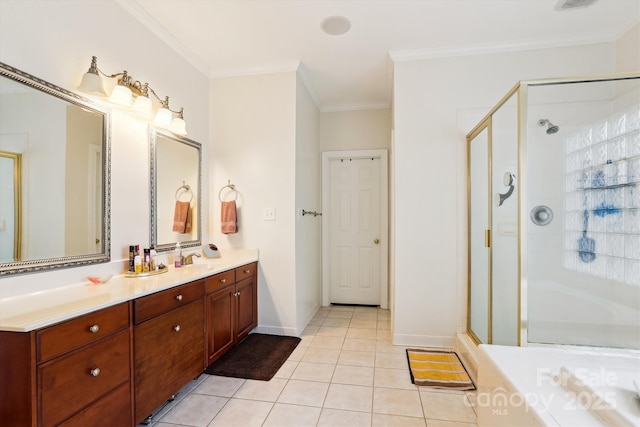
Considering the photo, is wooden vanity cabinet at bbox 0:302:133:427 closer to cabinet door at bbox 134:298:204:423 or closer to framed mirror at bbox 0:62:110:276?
cabinet door at bbox 134:298:204:423

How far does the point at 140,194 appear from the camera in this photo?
2.18 meters

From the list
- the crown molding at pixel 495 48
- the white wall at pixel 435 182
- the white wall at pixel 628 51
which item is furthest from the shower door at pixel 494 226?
the white wall at pixel 628 51

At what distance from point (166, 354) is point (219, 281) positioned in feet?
2.06

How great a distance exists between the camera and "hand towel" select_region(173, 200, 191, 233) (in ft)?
8.37

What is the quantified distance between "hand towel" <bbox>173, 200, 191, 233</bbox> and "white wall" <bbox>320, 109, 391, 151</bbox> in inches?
79.9

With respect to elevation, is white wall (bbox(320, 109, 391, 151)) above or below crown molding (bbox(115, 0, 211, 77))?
below

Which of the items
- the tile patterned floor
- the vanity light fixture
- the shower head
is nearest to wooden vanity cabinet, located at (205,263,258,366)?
the tile patterned floor

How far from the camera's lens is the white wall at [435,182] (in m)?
2.70

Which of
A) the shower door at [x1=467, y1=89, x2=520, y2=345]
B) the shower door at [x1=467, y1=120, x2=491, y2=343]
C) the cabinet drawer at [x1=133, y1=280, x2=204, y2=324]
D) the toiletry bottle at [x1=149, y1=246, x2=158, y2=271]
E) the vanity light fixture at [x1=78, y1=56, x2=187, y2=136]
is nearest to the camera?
the cabinet drawer at [x1=133, y1=280, x2=204, y2=324]

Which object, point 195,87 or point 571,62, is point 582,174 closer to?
point 571,62

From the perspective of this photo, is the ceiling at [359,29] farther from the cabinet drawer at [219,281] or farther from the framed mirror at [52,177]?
the cabinet drawer at [219,281]

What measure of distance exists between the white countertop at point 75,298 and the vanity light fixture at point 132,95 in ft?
3.56

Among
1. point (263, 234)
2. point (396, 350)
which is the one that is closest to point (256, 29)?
point (263, 234)

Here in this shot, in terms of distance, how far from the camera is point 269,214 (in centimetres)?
294
